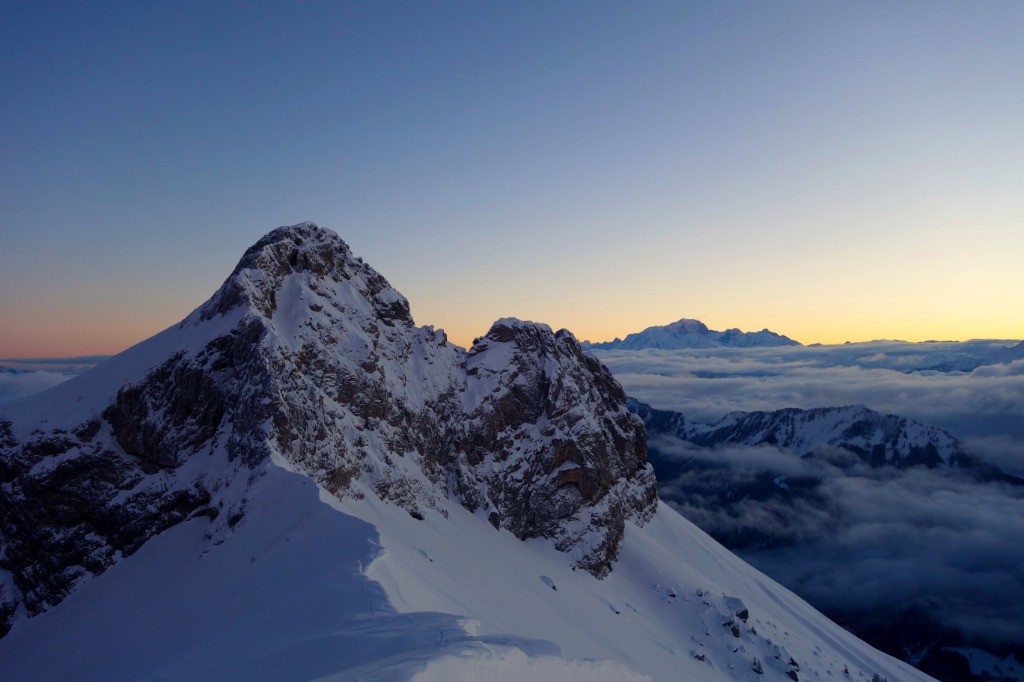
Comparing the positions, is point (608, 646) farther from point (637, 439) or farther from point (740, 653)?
point (637, 439)

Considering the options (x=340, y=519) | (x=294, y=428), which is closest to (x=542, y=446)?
(x=294, y=428)

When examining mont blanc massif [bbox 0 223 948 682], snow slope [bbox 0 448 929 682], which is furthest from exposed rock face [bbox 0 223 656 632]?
snow slope [bbox 0 448 929 682]

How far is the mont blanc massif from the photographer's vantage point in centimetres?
3647

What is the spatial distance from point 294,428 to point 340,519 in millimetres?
19048

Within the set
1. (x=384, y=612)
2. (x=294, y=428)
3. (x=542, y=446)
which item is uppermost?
(x=294, y=428)

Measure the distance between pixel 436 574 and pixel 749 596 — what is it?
3601 inches

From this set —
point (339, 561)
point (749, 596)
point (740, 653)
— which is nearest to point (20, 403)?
point (339, 561)

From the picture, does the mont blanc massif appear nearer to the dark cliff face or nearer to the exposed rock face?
the exposed rock face

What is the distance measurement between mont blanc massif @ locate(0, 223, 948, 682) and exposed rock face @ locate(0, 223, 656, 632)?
323 millimetres

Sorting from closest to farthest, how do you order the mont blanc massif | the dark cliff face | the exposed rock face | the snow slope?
1. the snow slope
2. the mont blanc massif
3. the exposed rock face
4. the dark cliff face

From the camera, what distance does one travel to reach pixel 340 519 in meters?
54.0

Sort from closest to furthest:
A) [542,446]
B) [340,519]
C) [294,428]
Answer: [340,519] → [294,428] → [542,446]

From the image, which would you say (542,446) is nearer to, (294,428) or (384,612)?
(294,428)

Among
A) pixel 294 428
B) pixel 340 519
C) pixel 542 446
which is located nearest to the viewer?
pixel 340 519
